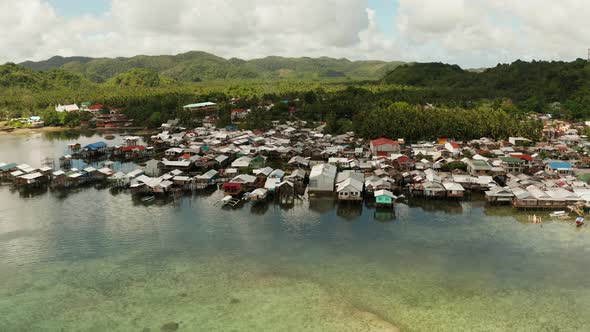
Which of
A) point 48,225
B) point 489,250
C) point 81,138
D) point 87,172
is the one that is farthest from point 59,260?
point 81,138

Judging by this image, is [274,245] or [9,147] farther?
[9,147]

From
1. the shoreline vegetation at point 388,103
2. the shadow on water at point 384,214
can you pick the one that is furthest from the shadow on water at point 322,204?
the shoreline vegetation at point 388,103

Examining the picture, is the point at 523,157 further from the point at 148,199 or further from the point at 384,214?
the point at 148,199

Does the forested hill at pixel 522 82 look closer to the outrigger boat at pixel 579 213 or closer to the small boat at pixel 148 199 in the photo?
the outrigger boat at pixel 579 213

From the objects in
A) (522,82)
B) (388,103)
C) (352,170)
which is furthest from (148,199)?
(522,82)

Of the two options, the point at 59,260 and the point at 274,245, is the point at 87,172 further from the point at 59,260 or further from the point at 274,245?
the point at 274,245

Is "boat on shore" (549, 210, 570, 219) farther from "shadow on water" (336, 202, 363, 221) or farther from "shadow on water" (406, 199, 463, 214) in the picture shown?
"shadow on water" (336, 202, 363, 221)
